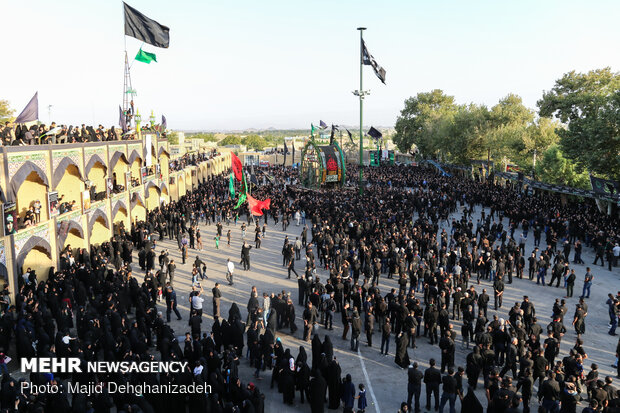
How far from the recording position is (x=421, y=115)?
78938mm

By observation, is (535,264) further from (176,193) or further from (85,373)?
(176,193)

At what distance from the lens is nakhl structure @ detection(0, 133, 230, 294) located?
16516 millimetres

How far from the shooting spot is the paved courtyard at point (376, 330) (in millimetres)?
10781

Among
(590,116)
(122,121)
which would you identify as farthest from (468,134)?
(122,121)

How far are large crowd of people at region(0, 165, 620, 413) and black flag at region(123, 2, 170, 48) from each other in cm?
1054

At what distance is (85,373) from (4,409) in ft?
6.40

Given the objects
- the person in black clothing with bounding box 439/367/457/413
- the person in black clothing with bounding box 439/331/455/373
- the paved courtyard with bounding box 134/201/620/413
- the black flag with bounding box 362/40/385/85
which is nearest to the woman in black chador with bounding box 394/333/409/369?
the paved courtyard with bounding box 134/201/620/413

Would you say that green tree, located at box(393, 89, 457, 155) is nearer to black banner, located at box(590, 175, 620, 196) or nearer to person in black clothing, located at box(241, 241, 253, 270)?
black banner, located at box(590, 175, 620, 196)

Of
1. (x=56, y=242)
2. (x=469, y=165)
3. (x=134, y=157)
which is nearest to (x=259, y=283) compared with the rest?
(x=56, y=242)

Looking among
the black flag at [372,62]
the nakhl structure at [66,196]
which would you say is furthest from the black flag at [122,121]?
the black flag at [372,62]

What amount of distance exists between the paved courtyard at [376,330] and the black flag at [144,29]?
1173cm

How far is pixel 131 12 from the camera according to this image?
23969 millimetres

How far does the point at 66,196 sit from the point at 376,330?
56.1 feet

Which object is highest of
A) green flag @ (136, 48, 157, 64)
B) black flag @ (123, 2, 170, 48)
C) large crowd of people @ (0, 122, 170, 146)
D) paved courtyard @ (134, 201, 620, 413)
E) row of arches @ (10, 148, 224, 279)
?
black flag @ (123, 2, 170, 48)
